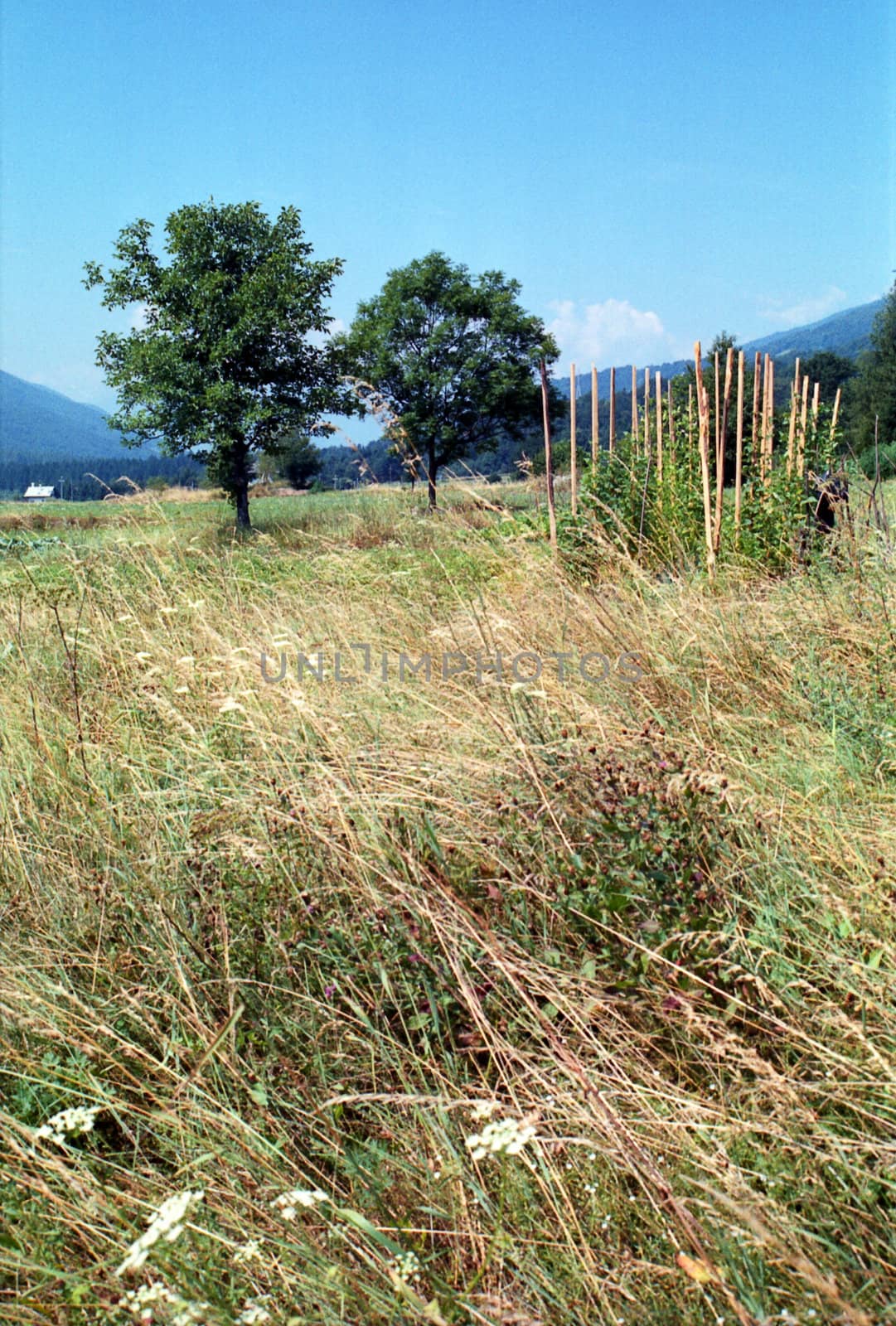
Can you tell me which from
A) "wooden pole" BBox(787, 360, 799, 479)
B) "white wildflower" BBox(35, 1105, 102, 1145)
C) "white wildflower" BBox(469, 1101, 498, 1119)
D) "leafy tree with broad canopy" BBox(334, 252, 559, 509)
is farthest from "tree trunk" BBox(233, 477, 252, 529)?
"white wildflower" BBox(469, 1101, 498, 1119)

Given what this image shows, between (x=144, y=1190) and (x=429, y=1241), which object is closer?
(x=429, y=1241)

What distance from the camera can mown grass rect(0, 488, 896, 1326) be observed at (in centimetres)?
139

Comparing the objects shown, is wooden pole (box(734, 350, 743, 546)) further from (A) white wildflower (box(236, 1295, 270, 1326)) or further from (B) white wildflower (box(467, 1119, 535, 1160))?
(A) white wildflower (box(236, 1295, 270, 1326))

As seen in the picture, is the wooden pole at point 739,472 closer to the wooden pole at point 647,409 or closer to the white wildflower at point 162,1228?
the wooden pole at point 647,409

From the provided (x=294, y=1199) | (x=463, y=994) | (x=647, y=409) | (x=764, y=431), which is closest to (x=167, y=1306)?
(x=294, y=1199)

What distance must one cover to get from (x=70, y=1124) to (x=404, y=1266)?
70 centimetres

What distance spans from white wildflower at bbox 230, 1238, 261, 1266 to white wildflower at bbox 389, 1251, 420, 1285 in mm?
211

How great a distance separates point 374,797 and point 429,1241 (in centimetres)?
112

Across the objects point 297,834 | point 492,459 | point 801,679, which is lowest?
point 297,834

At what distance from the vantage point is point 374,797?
95.3 inches

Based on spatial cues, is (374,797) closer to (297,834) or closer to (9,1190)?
(297,834)

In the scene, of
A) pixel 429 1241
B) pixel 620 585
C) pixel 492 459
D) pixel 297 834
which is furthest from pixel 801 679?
pixel 492 459

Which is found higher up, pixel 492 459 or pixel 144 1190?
pixel 492 459

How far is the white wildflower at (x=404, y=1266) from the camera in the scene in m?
1.29
